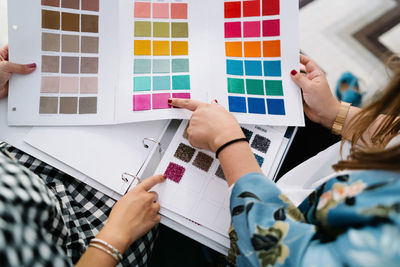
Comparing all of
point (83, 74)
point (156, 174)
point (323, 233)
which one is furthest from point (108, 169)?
point (323, 233)

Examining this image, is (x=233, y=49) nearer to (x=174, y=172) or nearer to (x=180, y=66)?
(x=180, y=66)

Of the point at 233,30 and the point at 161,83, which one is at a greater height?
the point at 233,30

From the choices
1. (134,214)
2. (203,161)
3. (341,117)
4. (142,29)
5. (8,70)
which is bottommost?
(134,214)

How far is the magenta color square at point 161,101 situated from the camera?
2.32ft

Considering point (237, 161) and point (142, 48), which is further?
point (142, 48)

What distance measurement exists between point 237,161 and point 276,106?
0.20m

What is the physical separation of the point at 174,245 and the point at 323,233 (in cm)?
69

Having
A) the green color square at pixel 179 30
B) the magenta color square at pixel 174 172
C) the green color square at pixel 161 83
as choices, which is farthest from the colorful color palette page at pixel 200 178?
the green color square at pixel 179 30

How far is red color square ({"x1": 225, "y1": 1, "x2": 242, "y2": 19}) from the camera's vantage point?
739mm

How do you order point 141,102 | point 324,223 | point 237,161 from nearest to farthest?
1. point 324,223
2. point 237,161
3. point 141,102

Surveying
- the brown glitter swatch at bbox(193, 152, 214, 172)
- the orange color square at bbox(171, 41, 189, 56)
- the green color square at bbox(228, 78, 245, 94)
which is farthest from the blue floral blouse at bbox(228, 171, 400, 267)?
the orange color square at bbox(171, 41, 189, 56)

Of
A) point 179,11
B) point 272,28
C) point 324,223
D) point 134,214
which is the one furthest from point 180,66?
point 324,223

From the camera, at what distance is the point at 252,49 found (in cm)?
74

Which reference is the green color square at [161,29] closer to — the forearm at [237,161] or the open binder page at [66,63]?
the open binder page at [66,63]
